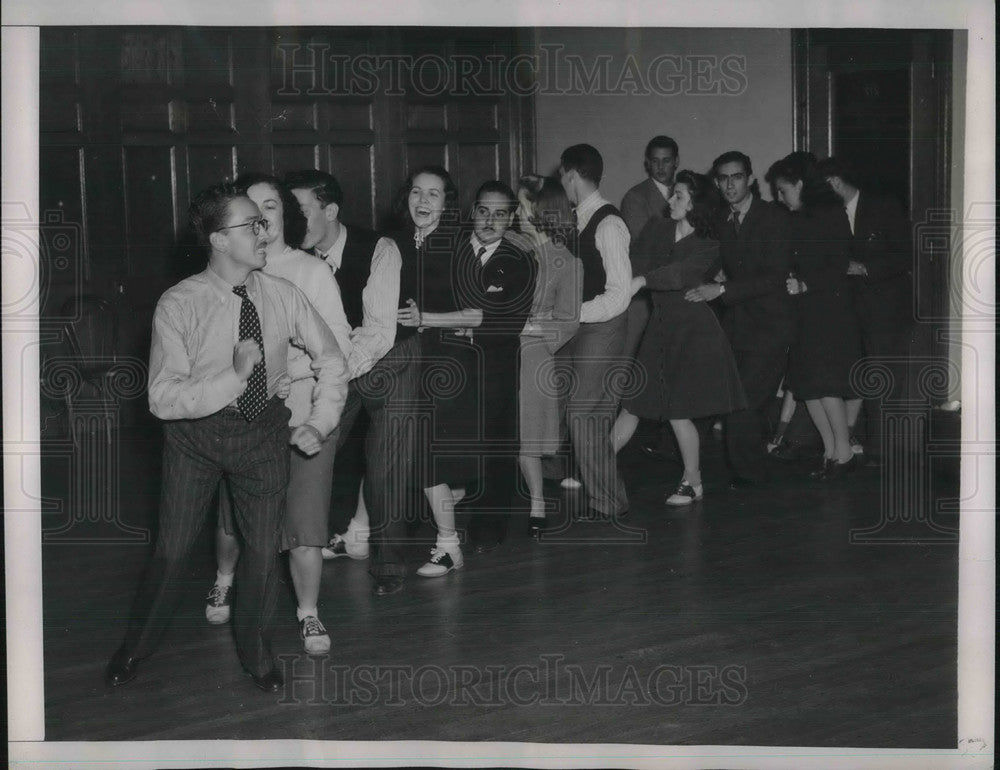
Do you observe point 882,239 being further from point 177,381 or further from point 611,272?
point 177,381

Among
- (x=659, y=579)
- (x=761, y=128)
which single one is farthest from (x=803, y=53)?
(x=659, y=579)

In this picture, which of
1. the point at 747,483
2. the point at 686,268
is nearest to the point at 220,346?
the point at 686,268

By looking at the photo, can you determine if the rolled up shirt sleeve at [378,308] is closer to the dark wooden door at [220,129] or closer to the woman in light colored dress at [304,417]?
the woman in light colored dress at [304,417]

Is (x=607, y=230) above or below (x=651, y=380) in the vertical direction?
above

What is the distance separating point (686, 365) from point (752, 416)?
0.43m

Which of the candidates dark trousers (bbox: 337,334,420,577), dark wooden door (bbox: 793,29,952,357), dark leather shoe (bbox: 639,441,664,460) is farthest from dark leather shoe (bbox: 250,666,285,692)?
dark wooden door (bbox: 793,29,952,357)

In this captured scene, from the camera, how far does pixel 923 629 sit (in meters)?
3.88

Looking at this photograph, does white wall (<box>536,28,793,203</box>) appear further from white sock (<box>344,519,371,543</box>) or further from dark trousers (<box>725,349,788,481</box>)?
white sock (<box>344,519,371,543</box>)

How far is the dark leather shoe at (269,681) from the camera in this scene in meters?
3.50

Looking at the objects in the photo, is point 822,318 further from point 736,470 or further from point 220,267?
point 220,267

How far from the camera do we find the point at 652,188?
5.31 m

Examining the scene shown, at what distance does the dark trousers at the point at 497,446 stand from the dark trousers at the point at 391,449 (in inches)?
12.6

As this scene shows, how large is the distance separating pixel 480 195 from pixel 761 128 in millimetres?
1938

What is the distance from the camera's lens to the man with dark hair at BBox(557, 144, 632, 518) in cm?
473
